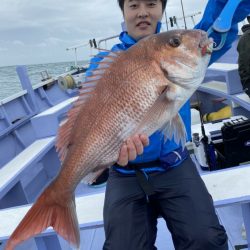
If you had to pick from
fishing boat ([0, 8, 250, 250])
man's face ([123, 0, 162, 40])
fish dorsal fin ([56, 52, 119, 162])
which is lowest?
fishing boat ([0, 8, 250, 250])

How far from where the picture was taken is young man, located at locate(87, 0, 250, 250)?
5.65ft

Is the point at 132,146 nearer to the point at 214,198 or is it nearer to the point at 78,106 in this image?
the point at 78,106

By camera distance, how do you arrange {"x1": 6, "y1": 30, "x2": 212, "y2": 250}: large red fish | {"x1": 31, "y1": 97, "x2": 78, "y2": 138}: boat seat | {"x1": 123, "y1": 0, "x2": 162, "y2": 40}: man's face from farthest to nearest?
{"x1": 31, "y1": 97, "x2": 78, "y2": 138}: boat seat, {"x1": 123, "y1": 0, "x2": 162, "y2": 40}: man's face, {"x1": 6, "y1": 30, "x2": 212, "y2": 250}: large red fish

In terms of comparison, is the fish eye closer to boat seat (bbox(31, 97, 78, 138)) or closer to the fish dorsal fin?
the fish dorsal fin

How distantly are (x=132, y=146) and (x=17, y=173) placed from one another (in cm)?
208

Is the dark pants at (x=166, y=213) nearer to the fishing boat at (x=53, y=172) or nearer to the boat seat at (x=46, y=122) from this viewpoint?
the fishing boat at (x=53, y=172)

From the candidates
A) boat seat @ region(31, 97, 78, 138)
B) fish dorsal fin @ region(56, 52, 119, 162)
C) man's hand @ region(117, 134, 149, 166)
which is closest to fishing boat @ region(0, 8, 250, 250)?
boat seat @ region(31, 97, 78, 138)

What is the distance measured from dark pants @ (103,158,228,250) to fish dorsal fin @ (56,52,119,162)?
55 cm

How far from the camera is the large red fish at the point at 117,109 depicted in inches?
55.9

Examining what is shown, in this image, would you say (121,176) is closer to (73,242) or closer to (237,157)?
(73,242)

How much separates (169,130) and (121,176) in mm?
680

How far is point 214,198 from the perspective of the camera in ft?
6.26

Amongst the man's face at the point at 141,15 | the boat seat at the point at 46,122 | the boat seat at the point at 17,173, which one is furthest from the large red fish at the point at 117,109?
the boat seat at the point at 46,122

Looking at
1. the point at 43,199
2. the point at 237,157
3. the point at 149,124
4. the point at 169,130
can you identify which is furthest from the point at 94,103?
the point at 237,157
